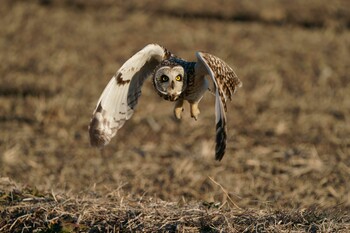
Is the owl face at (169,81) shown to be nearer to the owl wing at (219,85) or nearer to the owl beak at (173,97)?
the owl beak at (173,97)

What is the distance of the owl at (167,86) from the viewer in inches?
173

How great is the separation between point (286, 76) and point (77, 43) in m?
3.48

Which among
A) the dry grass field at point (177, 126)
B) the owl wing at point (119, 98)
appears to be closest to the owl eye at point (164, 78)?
the owl wing at point (119, 98)

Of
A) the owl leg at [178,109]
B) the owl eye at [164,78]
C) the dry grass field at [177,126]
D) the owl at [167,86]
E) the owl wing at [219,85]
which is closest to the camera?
the owl wing at [219,85]

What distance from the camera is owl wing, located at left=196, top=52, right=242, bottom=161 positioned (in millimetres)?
4238

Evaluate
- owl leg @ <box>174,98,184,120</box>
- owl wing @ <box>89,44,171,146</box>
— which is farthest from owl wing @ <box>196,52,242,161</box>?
owl wing @ <box>89,44,171,146</box>

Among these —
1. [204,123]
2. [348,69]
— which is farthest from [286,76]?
[204,123]

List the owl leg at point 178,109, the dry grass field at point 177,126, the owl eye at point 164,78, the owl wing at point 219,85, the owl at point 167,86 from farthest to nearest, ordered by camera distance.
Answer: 1. the dry grass field at point 177,126
2. the owl leg at point 178,109
3. the owl eye at point 164,78
4. the owl at point 167,86
5. the owl wing at point 219,85

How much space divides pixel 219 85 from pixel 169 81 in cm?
31

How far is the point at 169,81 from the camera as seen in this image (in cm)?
450

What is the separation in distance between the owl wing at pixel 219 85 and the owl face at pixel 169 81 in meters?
0.15

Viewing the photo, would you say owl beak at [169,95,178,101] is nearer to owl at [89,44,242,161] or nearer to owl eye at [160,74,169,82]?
owl at [89,44,242,161]

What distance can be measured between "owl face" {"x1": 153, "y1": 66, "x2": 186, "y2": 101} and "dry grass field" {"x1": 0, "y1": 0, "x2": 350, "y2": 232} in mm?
845

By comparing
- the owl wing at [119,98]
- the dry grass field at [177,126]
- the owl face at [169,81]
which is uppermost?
the owl face at [169,81]
